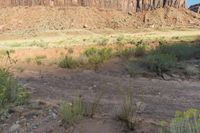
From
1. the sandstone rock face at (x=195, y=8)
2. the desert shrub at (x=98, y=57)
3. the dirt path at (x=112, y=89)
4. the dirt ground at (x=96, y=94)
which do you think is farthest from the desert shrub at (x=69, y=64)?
the sandstone rock face at (x=195, y=8)

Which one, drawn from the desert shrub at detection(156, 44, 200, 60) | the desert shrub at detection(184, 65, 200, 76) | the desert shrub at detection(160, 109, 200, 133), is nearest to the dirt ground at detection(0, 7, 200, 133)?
the desert shrub at detection(184, 65, 200, 76)

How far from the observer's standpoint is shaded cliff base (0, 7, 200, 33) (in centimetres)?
9819

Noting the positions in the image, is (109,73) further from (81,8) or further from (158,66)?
(81,8)

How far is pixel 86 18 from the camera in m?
103

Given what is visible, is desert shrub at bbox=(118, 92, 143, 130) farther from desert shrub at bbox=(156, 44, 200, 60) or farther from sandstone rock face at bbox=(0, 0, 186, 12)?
sandstone rock face at bbox=(0, 0, 186, 12)

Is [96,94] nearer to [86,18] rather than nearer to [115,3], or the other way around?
[86,18]

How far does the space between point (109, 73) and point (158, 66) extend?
158cm

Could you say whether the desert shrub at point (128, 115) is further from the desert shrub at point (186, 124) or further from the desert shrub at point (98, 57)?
the desert shrub at point (98, 57)

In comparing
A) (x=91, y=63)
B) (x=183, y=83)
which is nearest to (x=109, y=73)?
(x=91, y=63)

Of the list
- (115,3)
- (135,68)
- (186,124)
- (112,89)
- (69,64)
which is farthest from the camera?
(115,3)

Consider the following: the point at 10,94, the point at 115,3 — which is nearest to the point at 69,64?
the point at 10,94

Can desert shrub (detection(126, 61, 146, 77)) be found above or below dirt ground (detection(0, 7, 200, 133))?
below

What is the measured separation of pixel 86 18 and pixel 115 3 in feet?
39.9

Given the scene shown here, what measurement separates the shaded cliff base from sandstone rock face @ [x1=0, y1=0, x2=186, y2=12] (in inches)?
98.2
